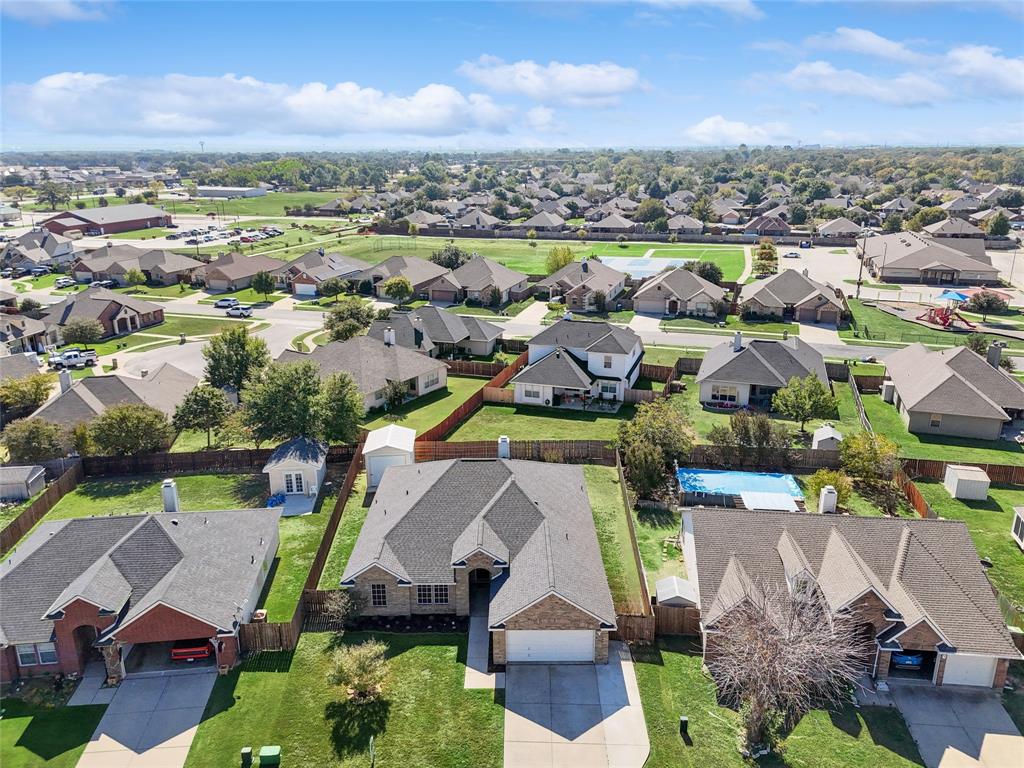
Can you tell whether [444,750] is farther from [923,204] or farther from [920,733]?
[923,204]

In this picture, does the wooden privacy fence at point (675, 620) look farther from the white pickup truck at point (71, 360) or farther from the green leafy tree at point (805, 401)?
the white pickup truck at point (71, 360)

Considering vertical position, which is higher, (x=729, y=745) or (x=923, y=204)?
(x=923, y=204)

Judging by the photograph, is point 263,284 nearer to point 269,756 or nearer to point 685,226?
point 269,756

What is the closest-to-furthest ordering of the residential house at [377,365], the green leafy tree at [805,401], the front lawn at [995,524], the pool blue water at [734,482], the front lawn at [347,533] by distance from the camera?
the front lawn at [995,524]
the front lawn at [347,533]
the pool blue water at [734,482]
the green leafy tree at [805,401]
the residential house at [377,365]

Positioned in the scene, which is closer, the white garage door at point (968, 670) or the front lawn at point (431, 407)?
the white garage door at point (968, 670)

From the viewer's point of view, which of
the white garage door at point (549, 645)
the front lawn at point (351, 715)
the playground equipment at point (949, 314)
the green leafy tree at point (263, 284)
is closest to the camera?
the front lawn at point (351, 715)

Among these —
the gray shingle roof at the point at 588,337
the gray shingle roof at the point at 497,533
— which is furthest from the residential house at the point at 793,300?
the gray shingle roof at the point at 497,533

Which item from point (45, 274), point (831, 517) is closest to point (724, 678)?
point (831, 517)

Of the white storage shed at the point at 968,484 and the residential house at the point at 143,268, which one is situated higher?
the residential house at the point at 143,268
